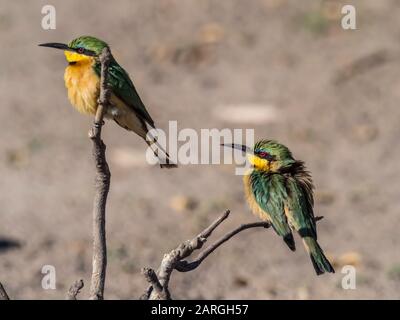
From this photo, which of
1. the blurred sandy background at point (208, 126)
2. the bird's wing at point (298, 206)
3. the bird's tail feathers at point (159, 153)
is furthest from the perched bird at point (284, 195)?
the blurred sandy background at point (208, 126)

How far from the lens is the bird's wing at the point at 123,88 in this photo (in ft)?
15.9

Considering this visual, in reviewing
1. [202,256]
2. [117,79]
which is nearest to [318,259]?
[202,256]

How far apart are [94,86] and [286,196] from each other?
1.10 m

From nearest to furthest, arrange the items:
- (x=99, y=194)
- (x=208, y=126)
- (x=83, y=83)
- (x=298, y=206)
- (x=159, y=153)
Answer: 1. (x=99, y=194)
2. (x=298, y=206)
3. (x=83, y=83)
4. (x=159, y=153)
5. (x=208, y=126)

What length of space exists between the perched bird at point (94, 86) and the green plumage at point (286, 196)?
19.2 inches

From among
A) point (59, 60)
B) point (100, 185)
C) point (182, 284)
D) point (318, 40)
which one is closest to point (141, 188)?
point (182, 284)

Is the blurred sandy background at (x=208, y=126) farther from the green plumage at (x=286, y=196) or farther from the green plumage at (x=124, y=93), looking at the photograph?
the green plumage at (x=286, y=196)

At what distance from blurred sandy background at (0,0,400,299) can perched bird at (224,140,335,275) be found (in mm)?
1693

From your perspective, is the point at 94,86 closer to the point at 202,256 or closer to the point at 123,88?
the point at 123,88

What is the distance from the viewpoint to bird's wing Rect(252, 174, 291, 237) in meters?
4.73

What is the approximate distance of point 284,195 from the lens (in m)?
4.73

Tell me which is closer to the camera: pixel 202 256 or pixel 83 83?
pixel 202 256

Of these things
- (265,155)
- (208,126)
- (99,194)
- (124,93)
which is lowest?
(99,194)

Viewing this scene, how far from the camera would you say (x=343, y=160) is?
882 centimetres
